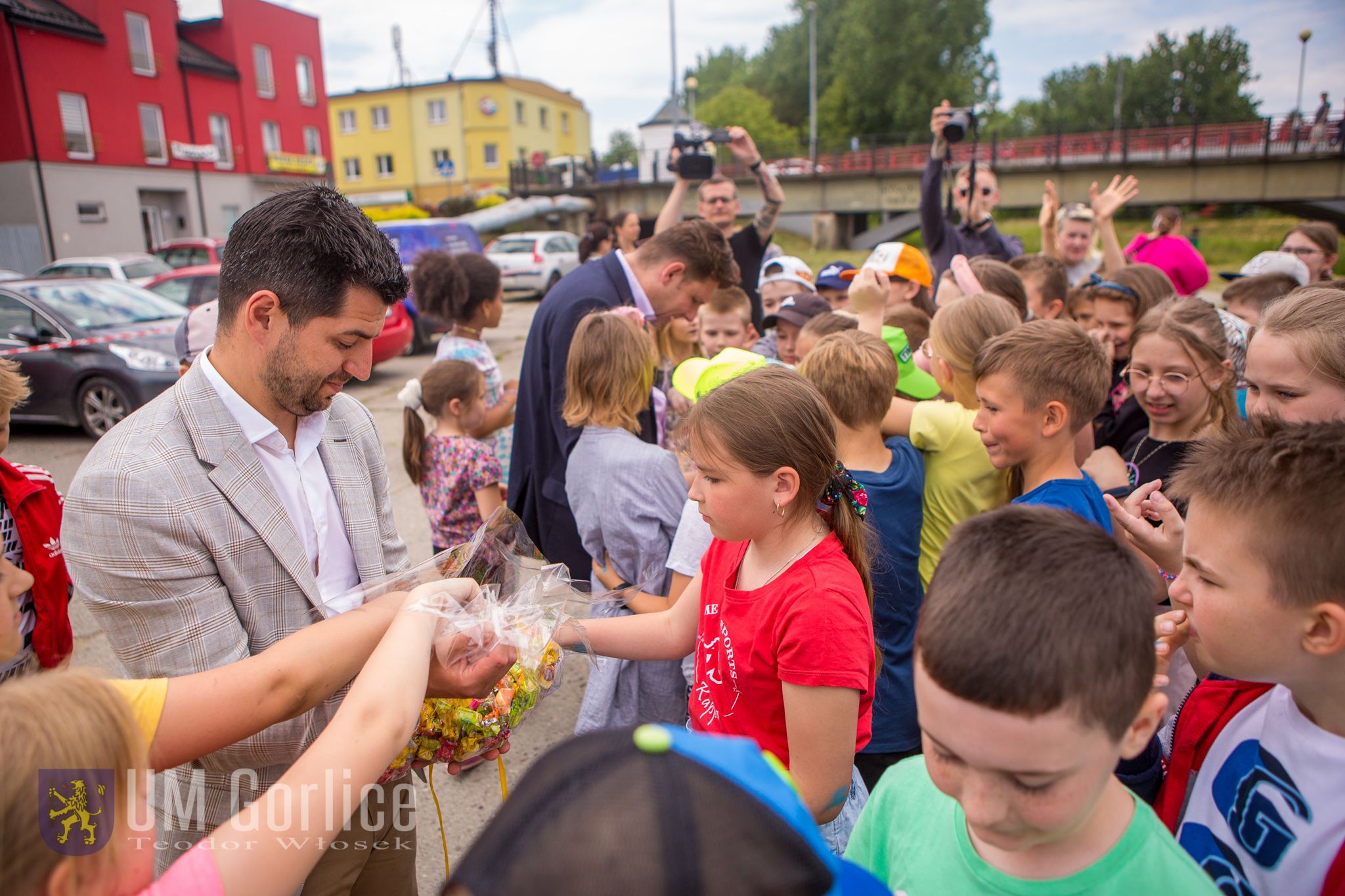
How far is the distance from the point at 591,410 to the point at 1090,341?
6.15 feet

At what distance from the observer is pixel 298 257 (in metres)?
1.81

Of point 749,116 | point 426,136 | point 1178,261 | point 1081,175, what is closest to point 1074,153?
point 1081,175

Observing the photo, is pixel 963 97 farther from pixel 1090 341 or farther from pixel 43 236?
pixel 1090 341

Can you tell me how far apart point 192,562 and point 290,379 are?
0.49 metres

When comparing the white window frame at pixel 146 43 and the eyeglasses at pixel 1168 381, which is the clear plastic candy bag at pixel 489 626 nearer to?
the eyeglasses at pixel 1168 381

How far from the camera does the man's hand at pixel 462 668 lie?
1605mm

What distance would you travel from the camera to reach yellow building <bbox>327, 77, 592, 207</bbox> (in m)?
55.2

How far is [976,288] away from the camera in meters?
4.05

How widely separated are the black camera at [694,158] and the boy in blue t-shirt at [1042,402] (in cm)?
380

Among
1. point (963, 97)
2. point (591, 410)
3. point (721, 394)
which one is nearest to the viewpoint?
point (721, 394)

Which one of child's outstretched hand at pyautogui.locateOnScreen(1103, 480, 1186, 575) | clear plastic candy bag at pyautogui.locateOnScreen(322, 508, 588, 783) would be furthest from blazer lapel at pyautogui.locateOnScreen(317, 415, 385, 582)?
child's outstretched hand at pyautogui.locateOnScreen(1103, 480, 1186, 575)

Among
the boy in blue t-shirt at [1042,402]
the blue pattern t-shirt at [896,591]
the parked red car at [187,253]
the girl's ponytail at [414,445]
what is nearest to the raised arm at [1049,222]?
the boy in blue t-shirt at [1042,402]

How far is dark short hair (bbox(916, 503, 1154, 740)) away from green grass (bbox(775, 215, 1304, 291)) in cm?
2436

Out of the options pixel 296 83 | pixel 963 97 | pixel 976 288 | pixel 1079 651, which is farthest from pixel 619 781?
pixel 963 97
